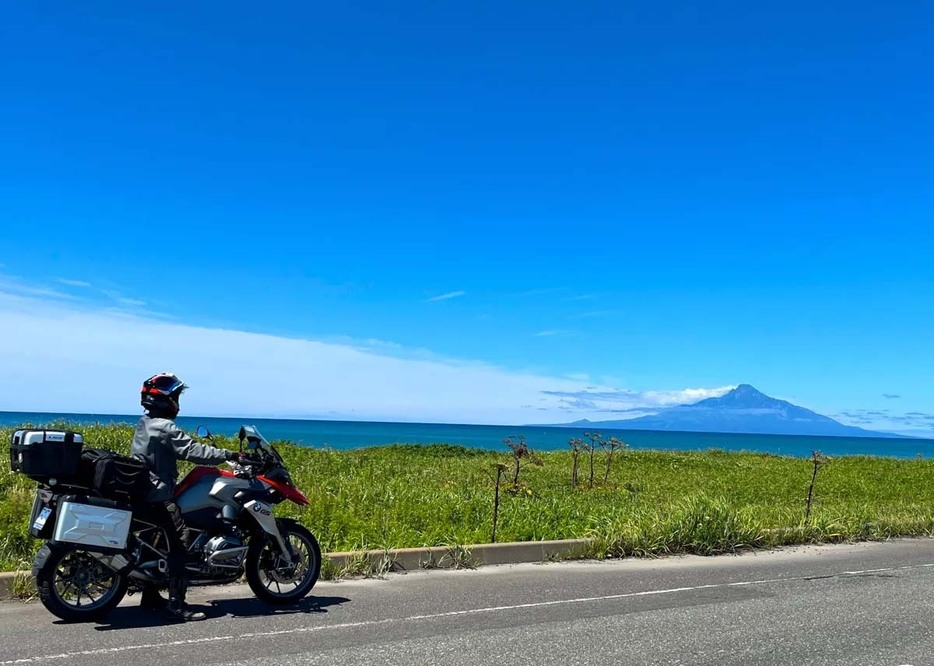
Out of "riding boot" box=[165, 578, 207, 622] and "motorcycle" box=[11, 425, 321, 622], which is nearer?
"motorcycle" box=[11, 425, 321, 622]

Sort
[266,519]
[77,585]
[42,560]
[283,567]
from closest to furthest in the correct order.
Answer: [42,560] < [77,585] < [266,519] < [283,567]

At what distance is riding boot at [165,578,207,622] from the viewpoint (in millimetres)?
6594

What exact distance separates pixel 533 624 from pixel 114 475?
370cm

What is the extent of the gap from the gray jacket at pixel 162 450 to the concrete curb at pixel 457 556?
104 inches

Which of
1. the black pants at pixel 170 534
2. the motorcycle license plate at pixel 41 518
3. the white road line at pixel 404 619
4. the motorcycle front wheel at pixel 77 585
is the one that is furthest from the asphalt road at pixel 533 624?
the motorcycle license plate at pixel 41 518

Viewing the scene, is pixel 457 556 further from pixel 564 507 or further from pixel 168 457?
pixel 564 507

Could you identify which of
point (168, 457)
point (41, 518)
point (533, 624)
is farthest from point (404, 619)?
Answer: point (41, 518)

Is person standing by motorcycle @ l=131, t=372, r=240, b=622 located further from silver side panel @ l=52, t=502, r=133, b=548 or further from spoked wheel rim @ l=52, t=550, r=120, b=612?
spoked wheel rim @ l=52, t=550, r=120, b=612

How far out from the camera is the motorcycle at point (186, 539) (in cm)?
627

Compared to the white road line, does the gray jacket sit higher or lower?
higher

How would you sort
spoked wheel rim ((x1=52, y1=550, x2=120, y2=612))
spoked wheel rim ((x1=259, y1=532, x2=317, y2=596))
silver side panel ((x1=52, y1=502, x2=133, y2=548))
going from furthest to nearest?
spoked wheel rim ((x1=259, y1=532, x2=317, y2=596)) → spoked wheel rim ((x1=52, y1=550, x2=120, y2=612)) → silver side panel ((x1=52, y1=502, x2=133, y2=548))

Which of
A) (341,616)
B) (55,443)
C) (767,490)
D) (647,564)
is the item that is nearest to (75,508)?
(55,443)

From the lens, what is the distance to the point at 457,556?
9578 millimetres

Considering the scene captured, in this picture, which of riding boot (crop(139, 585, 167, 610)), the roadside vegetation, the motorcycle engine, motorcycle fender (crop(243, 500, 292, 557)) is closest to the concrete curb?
the roadside vegetation
